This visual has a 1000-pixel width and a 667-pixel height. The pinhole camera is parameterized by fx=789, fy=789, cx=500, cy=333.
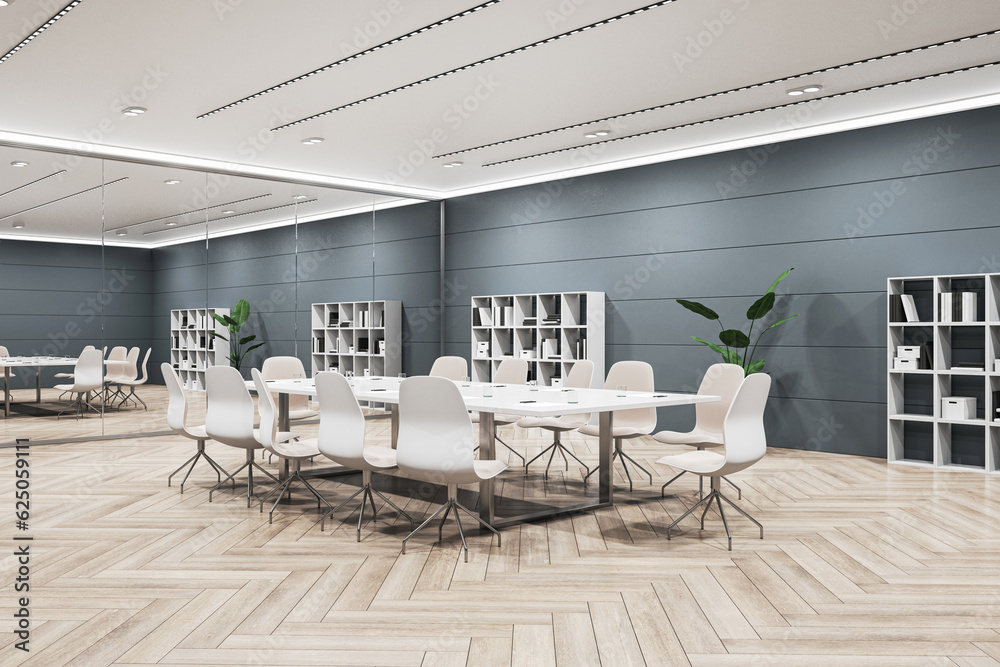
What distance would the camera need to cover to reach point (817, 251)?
7.46 meters

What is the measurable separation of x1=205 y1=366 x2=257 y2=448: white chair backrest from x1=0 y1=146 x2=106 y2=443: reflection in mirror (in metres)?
3.52

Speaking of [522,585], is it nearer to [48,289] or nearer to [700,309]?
[700,309]

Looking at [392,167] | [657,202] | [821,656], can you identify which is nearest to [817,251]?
[657,202]

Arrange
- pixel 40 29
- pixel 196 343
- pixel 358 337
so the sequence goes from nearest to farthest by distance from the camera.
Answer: pixel 40 29, pixel 196 343, pixel 358 337

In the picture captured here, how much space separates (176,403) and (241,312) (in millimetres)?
3595

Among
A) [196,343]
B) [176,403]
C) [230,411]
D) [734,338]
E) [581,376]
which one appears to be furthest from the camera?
[196,343]

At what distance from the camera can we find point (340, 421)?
4.48 m

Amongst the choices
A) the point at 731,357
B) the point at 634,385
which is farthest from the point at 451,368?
the point at 731,357

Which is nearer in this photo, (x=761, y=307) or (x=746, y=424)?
(x=746, y=424)

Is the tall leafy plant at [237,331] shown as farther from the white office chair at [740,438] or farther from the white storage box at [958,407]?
the white storage box at [958,407]

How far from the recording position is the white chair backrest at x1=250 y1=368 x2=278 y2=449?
487cm

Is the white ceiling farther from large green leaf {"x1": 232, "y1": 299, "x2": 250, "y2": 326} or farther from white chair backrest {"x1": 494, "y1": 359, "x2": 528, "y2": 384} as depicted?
white chair backrest {"x1": 494, "y1": 359, "x2": 528, "y2": 384}

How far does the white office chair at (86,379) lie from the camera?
795 cm

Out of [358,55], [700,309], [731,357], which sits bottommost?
[731,357]
